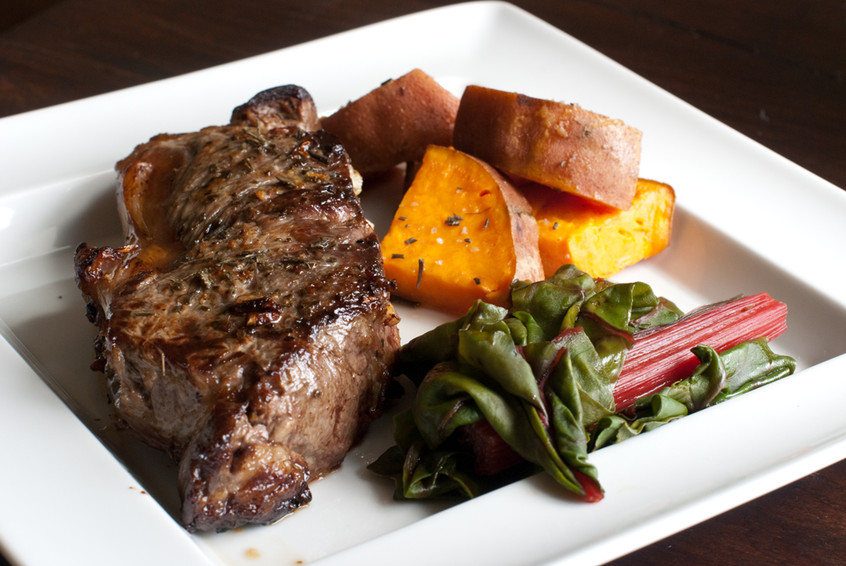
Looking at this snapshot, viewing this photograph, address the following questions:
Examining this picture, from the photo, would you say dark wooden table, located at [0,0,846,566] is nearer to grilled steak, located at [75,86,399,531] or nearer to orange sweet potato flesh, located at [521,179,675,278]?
orange sweet potato flesh, located at [521,179,675,278]

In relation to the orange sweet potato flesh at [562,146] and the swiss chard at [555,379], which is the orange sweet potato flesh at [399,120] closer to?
the orange sweet potato flesh at [562,146]

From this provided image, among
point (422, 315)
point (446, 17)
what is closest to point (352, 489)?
point (422, 315)

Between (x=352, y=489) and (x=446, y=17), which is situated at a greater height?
(x=446, y=17)

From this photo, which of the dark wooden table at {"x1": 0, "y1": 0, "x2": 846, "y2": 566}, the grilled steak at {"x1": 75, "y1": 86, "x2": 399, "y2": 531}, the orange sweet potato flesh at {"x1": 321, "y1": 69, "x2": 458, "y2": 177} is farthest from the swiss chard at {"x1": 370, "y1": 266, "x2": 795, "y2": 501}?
the dark wooden table at {"x1": 0, "y1": 0, "x2": 846, "y2": 566}

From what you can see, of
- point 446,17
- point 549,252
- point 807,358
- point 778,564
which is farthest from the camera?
point 446,17

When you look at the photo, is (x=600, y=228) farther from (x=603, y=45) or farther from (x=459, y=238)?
(x=603, y=45)

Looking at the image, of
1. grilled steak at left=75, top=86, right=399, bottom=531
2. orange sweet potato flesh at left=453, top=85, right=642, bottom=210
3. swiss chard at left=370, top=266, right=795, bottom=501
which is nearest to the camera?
grilled steak at left=75, top=86, right=399, bottom=531

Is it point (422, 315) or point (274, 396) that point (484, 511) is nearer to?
point (274, 396)
